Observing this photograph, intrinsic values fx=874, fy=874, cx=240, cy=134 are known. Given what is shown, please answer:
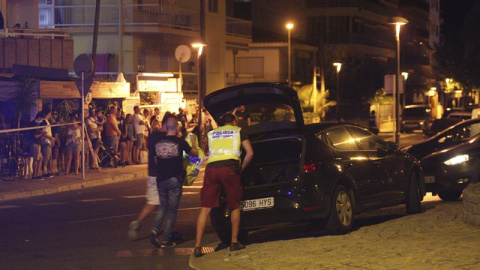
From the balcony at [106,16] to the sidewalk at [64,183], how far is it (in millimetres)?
14393

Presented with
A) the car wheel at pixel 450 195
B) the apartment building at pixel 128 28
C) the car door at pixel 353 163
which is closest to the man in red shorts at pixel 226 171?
the car door at pixel 353 163

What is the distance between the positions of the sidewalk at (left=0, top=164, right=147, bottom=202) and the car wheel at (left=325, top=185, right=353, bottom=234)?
9.76 meters

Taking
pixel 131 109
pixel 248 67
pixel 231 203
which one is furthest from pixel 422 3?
A: pixel 231 203

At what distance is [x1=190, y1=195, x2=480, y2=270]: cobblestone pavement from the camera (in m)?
9.58

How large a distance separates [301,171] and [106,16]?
30.2 m

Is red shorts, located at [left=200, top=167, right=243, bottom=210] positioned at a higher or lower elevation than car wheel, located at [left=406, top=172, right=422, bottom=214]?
higher

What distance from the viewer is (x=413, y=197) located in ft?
47.2

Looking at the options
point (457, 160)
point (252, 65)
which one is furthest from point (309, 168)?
point (252, 65)

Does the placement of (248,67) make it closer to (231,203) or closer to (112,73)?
(112,73)

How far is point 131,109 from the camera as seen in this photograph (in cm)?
3086

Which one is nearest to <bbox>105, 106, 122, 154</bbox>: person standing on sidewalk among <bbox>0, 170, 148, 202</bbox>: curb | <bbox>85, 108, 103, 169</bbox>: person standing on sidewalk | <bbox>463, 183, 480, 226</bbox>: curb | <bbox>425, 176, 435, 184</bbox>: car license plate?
<bbox>85, 108, 103, 169</bbox>: person standing on sidewalk

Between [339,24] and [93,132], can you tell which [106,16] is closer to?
[93,132]

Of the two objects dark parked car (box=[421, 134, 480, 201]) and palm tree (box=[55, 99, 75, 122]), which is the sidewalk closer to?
palm tree (box=[55, 99, 75, 122])

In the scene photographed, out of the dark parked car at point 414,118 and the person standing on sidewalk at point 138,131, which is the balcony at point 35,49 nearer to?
the person standing on sidewalk at point 138,131
